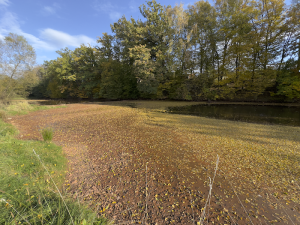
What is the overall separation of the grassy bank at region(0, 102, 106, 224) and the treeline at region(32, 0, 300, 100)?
21.8 meters

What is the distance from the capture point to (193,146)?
5.82m

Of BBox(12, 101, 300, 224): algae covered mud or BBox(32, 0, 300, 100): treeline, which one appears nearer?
BBox(12, 101, 300, 224): algae covered mud

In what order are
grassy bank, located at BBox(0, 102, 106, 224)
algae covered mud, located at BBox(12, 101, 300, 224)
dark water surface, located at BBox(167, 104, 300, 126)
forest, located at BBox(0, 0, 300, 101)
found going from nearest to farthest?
grassy bank, located at BBox(0, 102, 106, 224) < algae covered mud, located at BBox(12, 101, 300, 224) < dark water surface, located at BBox(167, 104, 300, 126) < forest, located at BBox(0, 0, 300, 101)

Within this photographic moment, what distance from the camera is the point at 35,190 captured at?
227cm

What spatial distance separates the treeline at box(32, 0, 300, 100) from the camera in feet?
67.2

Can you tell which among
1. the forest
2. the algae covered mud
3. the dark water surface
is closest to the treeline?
the forest

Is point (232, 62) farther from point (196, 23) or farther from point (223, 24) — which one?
point (196, 23)

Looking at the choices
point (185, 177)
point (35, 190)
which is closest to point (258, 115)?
point (185, 177)

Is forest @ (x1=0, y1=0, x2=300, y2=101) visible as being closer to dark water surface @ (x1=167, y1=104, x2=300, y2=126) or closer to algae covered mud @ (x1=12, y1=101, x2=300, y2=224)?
dark water surface @ (x1=167, y1=104, x2=300, y2=126)

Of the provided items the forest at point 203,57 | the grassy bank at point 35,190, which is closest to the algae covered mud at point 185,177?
the grassy bank at point 35,190

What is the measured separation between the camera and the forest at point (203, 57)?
62.5 ft

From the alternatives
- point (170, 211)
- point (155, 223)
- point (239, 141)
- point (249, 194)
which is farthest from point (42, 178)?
point (239, 141)

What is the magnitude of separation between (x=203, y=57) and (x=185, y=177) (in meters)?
28.5

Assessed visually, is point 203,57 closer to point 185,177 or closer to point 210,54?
point 210,54
